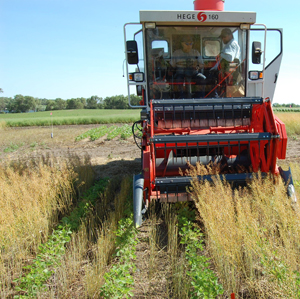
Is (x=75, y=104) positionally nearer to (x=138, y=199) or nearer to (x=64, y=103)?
(x=64, y=103)

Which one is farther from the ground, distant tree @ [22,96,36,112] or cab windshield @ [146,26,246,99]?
cab windshield @ [146,26,246,99]

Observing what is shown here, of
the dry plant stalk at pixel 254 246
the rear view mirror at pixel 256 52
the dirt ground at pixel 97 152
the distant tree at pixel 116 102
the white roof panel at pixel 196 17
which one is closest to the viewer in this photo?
the dry plant stalk at pixel 254 246

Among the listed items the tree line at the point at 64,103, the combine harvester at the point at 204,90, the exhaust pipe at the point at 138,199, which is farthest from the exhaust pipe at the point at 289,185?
the tree line at the point at 64,103

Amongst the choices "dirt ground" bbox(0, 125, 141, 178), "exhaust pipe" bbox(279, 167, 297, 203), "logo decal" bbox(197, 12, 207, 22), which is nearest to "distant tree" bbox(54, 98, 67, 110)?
"dirt ground" bbox(0, 125, 141, 178)

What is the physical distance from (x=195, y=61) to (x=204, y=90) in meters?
0.53

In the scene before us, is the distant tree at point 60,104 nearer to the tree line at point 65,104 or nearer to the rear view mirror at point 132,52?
the tree line at point 65,104

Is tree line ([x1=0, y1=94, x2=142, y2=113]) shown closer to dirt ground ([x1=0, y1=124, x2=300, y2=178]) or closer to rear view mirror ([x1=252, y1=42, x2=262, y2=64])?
dirt ground ([x1=0, y1=124, x2=300, y2=178])

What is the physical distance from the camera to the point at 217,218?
9.21 feet

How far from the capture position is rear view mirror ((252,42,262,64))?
4.87 metres

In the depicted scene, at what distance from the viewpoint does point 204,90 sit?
204 inches

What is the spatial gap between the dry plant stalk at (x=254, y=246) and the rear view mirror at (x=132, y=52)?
2.65 metres

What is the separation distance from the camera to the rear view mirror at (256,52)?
4871 mm

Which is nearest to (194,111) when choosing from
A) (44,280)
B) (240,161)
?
(240,161)

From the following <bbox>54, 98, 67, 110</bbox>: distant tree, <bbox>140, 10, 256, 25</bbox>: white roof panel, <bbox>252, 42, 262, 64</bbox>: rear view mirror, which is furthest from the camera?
<bbox>54, 98, 67, 110</bbox>: distant tree
